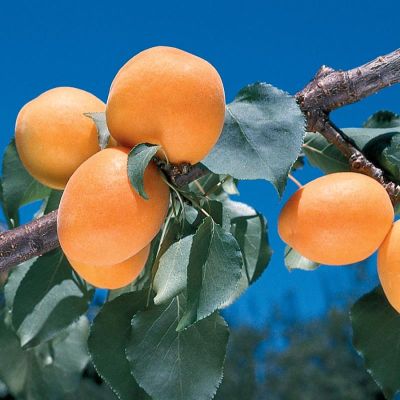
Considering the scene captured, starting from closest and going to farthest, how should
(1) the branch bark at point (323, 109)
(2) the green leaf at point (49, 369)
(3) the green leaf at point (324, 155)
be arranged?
(1) the branch bark at point (323, 109)
(3) the green leaf at point (324, 155)
(2) the green leaf at point (49, 369)

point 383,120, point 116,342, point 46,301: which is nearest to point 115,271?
point 116,342

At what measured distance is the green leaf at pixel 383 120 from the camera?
713mm

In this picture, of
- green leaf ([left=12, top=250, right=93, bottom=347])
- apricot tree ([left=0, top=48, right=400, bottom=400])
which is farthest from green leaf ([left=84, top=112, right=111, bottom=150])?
green leaf ([left=12, top=250, right=93, bottom=347])

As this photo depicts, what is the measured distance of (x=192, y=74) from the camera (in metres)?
0.47

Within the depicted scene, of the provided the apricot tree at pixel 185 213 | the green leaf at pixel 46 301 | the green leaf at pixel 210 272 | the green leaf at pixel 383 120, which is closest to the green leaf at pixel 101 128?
the apricot tree at pixel 185 213

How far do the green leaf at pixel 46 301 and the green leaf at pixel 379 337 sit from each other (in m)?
0.29

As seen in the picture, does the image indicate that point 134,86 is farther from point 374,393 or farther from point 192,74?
point 374,393

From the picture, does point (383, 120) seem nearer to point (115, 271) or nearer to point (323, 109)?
Result: point (323, 109)

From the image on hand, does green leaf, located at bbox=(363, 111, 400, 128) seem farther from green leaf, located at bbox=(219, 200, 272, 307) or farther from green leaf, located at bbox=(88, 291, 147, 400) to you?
green leaf, located at bbox=(88, 291, 147, 400)

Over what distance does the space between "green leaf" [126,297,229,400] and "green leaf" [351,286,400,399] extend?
14cm

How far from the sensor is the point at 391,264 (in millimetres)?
528

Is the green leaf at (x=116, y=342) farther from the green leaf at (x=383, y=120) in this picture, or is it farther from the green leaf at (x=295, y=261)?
the green leaf at (x=383, y=120)

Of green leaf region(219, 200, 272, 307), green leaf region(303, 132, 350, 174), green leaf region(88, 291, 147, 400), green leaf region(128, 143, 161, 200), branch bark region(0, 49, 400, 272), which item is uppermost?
green leaf region(128, 143, 161, 200)

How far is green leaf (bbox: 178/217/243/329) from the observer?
1.42 ft
